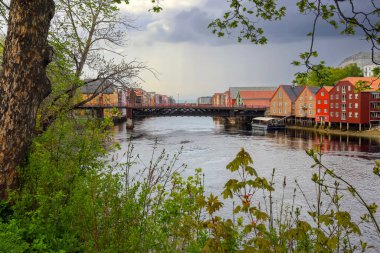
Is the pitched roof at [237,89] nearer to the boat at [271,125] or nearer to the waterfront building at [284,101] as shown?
the waterfront building at [284,101]

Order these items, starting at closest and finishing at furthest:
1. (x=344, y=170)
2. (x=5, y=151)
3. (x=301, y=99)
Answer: (x=5, y=151)
(x=344, y=170)
(x=301, y=99)

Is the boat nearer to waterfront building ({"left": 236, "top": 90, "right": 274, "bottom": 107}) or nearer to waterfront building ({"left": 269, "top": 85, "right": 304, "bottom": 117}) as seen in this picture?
waterfront building ({"left": 269, "top": 85, "right": 304, "bottom": 117})

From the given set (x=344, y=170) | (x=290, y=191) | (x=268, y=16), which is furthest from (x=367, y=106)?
(x=268, y=16)

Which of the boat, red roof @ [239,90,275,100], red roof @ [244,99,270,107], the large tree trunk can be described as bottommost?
the boat

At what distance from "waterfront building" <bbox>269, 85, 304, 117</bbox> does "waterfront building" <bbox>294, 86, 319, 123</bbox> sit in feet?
Answer: 9.63

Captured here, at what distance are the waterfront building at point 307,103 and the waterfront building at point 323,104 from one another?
2.44 metres

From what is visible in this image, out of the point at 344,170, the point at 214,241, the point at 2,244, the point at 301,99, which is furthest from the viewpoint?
the point at 301,99

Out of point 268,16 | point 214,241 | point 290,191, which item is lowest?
point 290,191

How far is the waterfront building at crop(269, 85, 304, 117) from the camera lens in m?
101

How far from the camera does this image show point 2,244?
14.0 feet

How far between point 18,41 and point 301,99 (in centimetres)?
9417

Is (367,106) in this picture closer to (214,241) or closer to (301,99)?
(301,99)

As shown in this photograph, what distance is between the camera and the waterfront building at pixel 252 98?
138 meters

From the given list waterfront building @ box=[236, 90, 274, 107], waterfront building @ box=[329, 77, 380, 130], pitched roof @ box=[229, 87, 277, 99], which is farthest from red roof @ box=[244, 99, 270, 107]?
waterfront building @ box=[329, 77, 380, 130]
